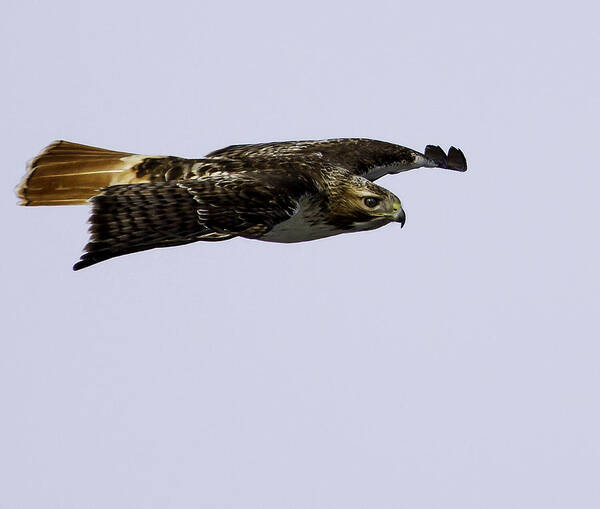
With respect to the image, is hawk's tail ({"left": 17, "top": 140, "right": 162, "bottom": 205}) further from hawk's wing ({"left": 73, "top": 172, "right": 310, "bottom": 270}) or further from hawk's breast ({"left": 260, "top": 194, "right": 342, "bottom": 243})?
hawk's wing ({"left": 73, "top": 172, "right": 310, "bottom": 270})

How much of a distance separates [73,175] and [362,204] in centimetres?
364

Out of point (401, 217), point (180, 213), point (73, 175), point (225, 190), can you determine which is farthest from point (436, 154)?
point (180, 213)

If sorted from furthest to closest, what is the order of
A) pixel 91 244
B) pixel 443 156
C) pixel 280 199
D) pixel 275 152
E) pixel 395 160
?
pixel 443 156 → pixel 395 160 → pixel 275 152 → pixel 280 199 → pixel 91 244

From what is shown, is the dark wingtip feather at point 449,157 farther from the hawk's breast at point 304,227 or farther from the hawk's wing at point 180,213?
the hawk's wing at point 180,213

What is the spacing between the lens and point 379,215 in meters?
17.8

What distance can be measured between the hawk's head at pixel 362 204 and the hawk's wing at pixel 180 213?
5.03 ft

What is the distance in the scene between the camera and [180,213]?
50.1 ft

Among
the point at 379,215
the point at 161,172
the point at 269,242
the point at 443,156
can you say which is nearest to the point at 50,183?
the point at 161,172

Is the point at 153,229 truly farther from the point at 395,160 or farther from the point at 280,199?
the point at 395,160

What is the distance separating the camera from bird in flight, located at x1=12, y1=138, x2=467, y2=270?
15.0m

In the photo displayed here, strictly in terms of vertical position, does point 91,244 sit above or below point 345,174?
below

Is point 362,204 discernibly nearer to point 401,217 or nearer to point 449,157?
point 401,217

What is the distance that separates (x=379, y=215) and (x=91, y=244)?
4.49 meters

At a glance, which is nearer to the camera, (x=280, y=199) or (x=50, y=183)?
(x=280, y=199)
